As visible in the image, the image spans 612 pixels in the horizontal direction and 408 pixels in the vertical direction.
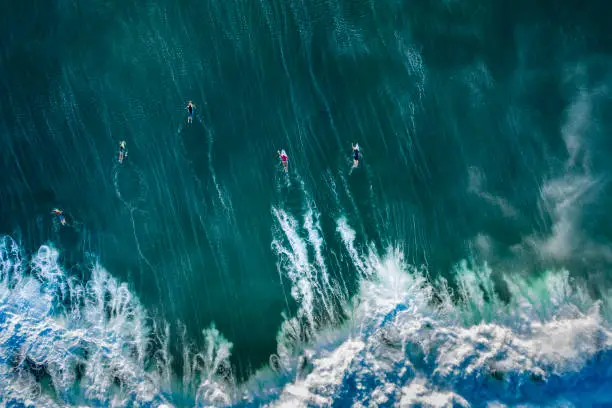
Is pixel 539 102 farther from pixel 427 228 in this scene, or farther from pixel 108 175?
pixel 108 175

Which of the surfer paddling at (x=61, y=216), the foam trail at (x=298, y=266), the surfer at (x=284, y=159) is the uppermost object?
the surfer paddling at (x=61, y=216)

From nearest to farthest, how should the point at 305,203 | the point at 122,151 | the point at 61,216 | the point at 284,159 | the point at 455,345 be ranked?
the point at 455,345 < the point at 284,159 < the point at 305,203 < the point at 122,151 < the point at 61,216

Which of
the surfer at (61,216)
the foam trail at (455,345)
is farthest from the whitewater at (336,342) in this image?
the surfer at (61,216)

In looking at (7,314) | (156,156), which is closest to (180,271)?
(156,156)

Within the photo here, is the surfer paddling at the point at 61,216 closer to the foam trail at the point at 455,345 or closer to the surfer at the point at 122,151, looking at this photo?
the surfer at the point at 122,151

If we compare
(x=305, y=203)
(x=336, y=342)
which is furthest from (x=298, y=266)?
(x=336, y=342)

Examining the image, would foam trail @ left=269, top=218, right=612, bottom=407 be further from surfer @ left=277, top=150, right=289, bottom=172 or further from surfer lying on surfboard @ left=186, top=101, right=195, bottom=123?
surfer lying on surfboard @ left=186, top=101, right=195, bottom=123

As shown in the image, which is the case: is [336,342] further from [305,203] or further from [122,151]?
[122,151]

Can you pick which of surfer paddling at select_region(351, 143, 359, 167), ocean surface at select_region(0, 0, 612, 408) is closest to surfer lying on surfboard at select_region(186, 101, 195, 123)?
ocean surface at select_region(0, 0, 612, 408)

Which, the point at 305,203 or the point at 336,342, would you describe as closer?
the point at 336,342
